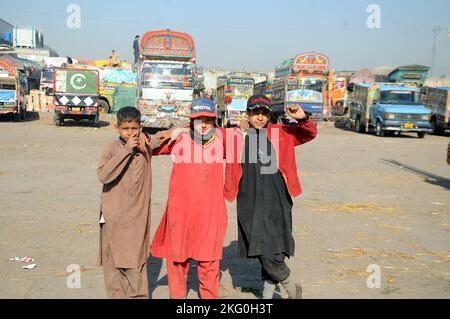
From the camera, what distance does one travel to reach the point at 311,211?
7906mm

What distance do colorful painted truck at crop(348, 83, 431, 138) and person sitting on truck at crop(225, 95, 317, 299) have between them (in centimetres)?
1997

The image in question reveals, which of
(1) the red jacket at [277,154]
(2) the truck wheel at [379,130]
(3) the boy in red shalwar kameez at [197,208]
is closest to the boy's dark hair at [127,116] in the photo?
(3) the boy in red shalwar kameez at [197,208]

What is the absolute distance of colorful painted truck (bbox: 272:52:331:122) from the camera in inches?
1073

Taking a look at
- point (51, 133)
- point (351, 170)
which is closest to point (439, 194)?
point (351, 170)

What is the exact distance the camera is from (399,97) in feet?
78.7

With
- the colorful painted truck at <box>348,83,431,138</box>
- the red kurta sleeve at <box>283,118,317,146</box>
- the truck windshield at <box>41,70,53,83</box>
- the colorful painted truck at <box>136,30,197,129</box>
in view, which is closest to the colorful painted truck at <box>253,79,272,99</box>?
the colorful painted truck at <box>348,83,431,138</box>

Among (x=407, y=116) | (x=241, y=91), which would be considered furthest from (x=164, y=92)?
(x=407, y=116)

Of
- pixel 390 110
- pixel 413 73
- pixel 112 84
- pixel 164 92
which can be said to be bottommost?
pixel 390 110

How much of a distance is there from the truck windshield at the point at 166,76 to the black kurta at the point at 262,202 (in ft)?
52.4

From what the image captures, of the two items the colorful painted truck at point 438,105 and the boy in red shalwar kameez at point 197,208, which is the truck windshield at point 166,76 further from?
the boy in red shalwar kameez at point 197,208

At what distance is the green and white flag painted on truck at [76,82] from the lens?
22.9 metres

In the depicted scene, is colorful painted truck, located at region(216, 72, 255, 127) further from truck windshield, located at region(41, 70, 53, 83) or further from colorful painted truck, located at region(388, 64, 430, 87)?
colorful painted truck, located at region(388, 64, 430, 87)

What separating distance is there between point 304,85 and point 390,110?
5840mm

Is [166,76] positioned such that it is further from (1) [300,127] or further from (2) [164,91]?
(1) [300,127]
